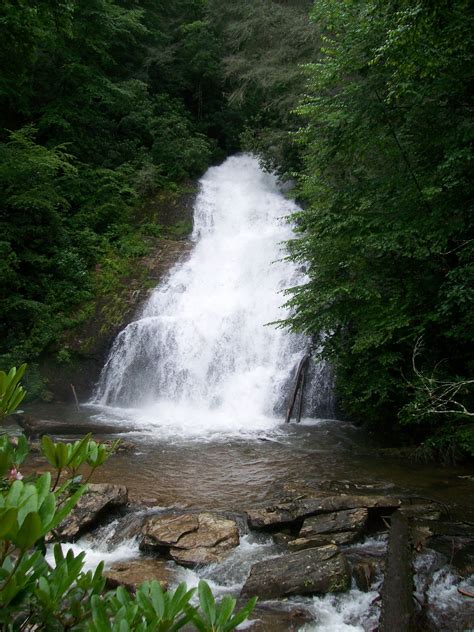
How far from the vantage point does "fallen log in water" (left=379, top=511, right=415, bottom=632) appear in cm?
318

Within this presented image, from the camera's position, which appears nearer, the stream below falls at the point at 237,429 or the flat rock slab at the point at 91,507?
the stream below falls at the point at 237,429

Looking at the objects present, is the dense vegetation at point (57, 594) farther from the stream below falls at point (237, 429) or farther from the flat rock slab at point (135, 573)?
the flat rock slab at point (135, 573)

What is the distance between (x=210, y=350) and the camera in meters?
12.6

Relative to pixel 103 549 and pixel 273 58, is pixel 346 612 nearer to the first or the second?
pixel 103 549

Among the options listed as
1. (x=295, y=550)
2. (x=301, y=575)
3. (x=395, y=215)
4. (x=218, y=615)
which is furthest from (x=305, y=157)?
A: (x=218, y=615)

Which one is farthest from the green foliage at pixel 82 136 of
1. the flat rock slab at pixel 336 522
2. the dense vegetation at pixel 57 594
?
the dense vegetation at pixel 57 594

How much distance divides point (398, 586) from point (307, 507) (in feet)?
5.66

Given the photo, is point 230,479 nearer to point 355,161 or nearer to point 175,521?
point 175,521

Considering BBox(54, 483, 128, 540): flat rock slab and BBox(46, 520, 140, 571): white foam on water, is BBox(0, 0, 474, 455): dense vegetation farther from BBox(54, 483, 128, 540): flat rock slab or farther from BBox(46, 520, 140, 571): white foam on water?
BBox(54, 483, 128, 540): flat rock slab

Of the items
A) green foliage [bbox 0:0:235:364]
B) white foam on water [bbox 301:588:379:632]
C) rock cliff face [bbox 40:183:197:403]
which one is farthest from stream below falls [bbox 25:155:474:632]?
green foliage [bbox 0:0:235:364]

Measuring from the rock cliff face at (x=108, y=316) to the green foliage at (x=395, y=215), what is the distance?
749 centimetres

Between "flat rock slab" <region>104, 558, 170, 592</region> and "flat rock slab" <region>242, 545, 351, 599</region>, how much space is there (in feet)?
2.73

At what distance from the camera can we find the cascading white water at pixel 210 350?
1123cm

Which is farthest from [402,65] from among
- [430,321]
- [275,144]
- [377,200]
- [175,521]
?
[275,144]
